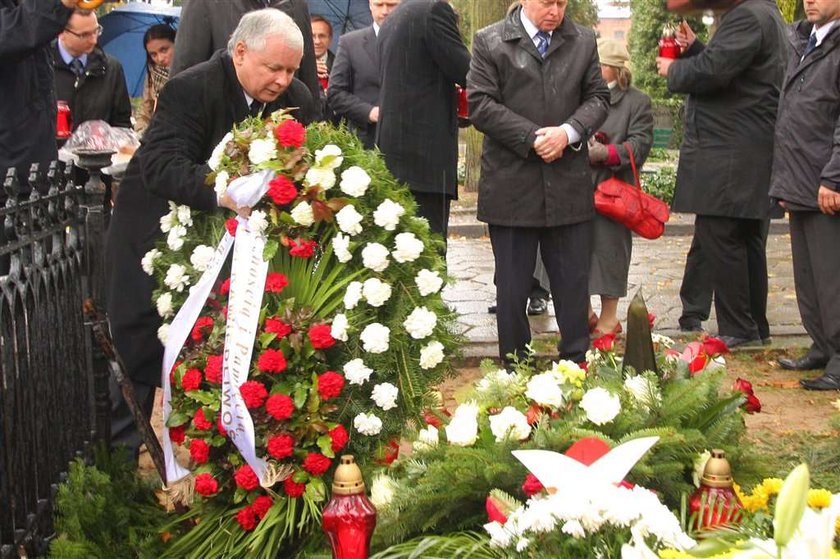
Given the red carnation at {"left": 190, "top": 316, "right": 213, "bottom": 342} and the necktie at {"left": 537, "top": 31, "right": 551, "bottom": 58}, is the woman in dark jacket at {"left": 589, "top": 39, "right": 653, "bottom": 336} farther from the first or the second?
the red carnation at {"left": 190, "top": 316, "right": 213, "bottom": 342}

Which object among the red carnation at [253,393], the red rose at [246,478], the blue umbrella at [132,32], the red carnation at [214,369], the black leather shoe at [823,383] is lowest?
the black leather shoe at [823,383]

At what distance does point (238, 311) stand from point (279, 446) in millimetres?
460

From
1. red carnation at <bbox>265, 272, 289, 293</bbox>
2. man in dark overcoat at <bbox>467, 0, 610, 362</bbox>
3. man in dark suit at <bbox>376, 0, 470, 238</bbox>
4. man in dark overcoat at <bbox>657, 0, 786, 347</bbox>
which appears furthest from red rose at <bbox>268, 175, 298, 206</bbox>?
man in dark overcoat at <bbox>657, 0, 786, 347</bbox>

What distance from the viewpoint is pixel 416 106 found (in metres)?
6.79

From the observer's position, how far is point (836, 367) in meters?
6.42

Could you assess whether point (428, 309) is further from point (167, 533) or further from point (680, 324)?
point (680, 324)

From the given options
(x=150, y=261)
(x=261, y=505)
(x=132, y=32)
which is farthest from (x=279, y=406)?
(x=132, y=32)

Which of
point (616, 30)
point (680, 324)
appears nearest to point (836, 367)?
point (680, 324)

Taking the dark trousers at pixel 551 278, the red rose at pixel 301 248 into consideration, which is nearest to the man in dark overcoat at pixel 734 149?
the dark trousers at pixel 551 278

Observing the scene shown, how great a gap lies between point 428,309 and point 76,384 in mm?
1344

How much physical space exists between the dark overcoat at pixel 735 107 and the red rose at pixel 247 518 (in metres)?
4.30

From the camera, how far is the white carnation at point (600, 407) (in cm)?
329

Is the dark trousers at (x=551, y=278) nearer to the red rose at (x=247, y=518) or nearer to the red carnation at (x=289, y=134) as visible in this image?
the red carnation at (x=289, y=134)

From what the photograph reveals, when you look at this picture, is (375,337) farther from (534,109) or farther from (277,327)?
(534,109)
